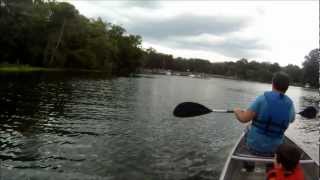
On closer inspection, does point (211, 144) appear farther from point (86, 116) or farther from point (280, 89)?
point (280, 89)

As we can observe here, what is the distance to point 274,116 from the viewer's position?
7918 millimetres

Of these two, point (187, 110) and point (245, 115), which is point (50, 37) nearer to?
point (187, 110)

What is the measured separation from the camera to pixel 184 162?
45.4ft

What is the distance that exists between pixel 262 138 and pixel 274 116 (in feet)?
1.96

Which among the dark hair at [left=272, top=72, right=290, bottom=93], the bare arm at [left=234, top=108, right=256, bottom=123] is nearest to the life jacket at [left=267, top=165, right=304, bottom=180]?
the bare arm at [left=234, top=108, right=256, bottom=123]

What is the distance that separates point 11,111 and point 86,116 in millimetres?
3896

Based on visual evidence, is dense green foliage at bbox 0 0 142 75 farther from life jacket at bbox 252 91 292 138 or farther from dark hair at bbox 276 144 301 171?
dark hair at bbox 276 144 301 171

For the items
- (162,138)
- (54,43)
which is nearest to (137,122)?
(162,138)

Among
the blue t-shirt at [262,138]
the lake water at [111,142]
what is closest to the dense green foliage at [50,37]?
the lake water at [111,142]

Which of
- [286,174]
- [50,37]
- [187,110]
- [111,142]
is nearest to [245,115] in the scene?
[286,174]

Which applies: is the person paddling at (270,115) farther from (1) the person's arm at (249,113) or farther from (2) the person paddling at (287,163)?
(2) the person paddling at (287,163)

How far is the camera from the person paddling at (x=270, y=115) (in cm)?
770

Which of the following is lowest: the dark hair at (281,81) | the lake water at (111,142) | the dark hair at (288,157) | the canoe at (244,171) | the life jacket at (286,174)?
the lake water at (111,142)

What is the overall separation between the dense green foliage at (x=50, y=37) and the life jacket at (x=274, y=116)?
→ 69.2m
